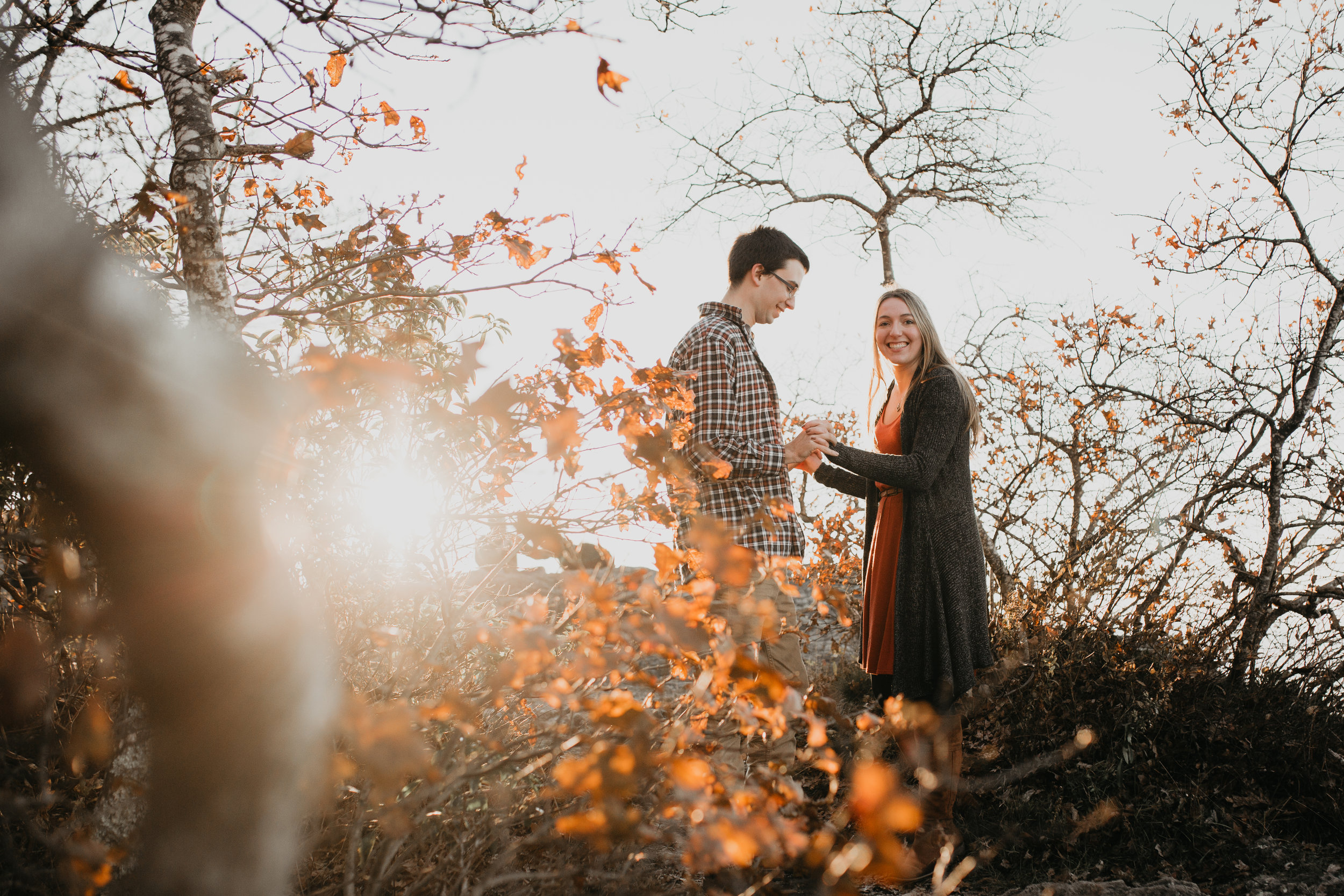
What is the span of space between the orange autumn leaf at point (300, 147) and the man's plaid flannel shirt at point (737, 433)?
4.47ft

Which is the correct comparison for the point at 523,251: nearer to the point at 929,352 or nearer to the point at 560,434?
the point at 560,434

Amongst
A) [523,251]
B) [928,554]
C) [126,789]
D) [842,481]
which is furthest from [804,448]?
[126,789]

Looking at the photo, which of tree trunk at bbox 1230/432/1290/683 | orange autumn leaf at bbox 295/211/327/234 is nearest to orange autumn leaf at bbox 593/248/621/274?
orange autumn leaf at bbox 295/211/327/234

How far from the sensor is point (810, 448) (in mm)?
2572

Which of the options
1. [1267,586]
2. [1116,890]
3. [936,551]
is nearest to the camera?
[1116,890]

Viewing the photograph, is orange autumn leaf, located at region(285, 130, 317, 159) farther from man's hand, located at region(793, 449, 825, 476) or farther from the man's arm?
man's hand, located at region(793, 449, 825, 476)

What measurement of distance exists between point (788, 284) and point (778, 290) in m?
0.05

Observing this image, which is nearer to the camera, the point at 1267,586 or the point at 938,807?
the point at 938,807

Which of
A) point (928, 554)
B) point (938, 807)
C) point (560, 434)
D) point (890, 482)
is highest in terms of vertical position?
point (890, 482)

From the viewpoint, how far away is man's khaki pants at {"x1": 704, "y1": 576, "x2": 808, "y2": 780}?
1.39m

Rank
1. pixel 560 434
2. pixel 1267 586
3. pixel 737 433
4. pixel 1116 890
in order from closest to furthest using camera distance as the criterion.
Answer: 1. pixel 560 434
2. pixel 1116 890
3. pixel 737 433
4. pixel 1267 586

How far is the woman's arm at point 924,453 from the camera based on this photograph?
2.58 metres

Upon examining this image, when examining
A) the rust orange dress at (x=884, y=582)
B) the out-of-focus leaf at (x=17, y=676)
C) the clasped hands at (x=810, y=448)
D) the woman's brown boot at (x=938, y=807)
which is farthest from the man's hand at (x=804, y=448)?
the out-of-focus leaf at (x=17, y=676)

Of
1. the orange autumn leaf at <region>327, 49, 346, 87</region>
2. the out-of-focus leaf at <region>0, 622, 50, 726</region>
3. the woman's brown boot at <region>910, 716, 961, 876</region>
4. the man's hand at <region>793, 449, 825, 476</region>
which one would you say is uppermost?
the orange autumn leaf at <region>327, 49, 346, 87</region>
